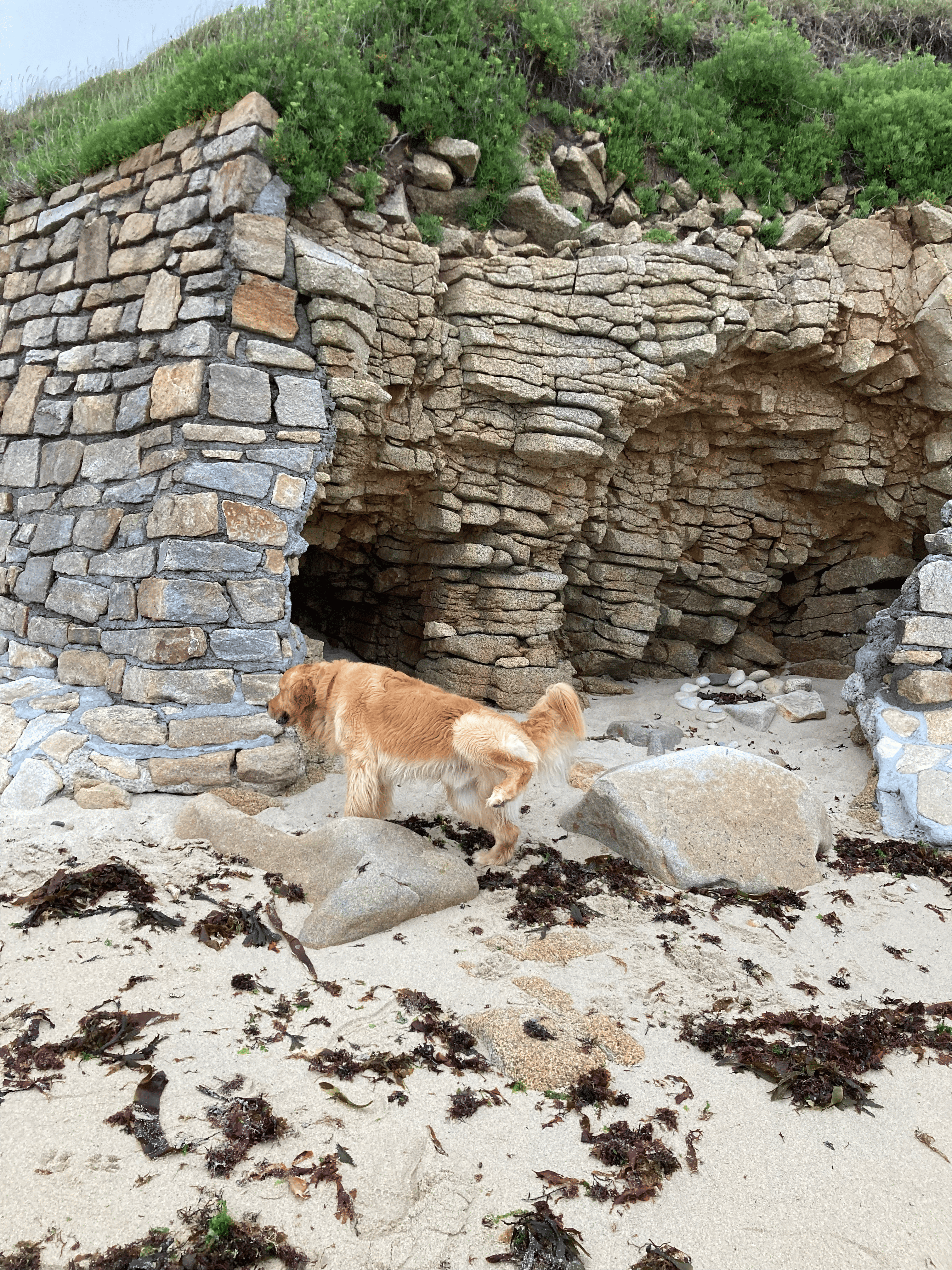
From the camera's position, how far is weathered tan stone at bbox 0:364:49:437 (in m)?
6.04

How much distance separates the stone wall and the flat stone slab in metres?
0.81

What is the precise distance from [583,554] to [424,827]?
4586 millimetres

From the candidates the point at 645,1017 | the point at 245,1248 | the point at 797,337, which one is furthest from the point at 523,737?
the point at 797,337

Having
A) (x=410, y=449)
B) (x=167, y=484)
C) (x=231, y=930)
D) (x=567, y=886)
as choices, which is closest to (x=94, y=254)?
(x=167, y=484)

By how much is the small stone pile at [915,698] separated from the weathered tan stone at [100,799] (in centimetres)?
507

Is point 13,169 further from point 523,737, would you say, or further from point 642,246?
point 523,737

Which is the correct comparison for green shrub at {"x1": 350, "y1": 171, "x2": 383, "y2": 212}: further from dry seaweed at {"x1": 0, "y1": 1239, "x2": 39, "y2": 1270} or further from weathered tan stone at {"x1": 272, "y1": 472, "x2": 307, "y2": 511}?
dry seaweed at {"x1": 0, "y1": 1239, "x2": 39, "y2": 1270}

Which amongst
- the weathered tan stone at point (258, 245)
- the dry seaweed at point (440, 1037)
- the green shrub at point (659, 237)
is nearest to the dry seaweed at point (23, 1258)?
the dry seaweed at point (440, 1037)

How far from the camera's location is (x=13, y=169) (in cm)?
672

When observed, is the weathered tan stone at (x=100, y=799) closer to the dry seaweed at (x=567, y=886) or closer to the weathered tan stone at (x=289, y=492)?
the weathered tan stone at (x=289, y=492)

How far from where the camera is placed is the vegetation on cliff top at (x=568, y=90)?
229 inches

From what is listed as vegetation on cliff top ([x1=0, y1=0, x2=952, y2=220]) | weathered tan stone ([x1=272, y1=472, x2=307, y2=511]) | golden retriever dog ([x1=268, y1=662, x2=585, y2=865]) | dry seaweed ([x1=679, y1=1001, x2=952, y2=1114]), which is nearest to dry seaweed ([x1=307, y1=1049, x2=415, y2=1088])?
dry seaweed ([x1=679, y1=1001, x2=952, y2=1114])

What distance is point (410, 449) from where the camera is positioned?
6816mm

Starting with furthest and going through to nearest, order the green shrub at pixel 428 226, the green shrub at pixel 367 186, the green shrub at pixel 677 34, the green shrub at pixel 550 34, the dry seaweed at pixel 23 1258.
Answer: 1. the green shrub at pixel 677 34
2. the green shrub at pixel 550 34
3. the green shrub at pixel 428 226
4. the green shrub at pixel 367 186
5. the dry seaweed at pixel 23 1258
